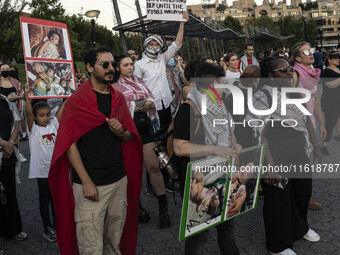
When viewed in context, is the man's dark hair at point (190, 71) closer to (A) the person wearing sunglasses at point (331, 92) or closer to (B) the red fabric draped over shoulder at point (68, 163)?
(B) the red fabric draped over shoulder at point (68, 163)

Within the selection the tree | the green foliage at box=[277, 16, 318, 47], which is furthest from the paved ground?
the green foliage at box=[277, 16, 318, 47]

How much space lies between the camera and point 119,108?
253 cm

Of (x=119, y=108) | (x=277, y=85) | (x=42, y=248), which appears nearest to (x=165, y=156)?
(x=119, y=108)

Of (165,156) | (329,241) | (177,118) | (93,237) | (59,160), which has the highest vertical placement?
(177,118)

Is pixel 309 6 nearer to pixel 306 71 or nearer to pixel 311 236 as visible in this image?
pixel 306 71

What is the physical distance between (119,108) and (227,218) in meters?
A: 1.12

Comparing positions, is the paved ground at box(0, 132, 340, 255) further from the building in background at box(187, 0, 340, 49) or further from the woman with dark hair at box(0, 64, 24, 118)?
the building in background at box(187, 0, 340, 49)

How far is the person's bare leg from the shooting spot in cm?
387

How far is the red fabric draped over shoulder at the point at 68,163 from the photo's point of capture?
2324 mm

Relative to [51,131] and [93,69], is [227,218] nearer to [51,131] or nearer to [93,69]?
[93,69]

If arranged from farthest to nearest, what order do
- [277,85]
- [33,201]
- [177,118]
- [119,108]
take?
[33,201]
[277,85]
[119,108]
[177,118]

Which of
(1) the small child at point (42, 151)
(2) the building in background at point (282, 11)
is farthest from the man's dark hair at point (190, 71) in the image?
(2) the building in background at point (282, 11)

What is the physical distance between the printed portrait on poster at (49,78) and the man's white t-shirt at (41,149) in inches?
14.6

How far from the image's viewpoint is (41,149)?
3.59 m
